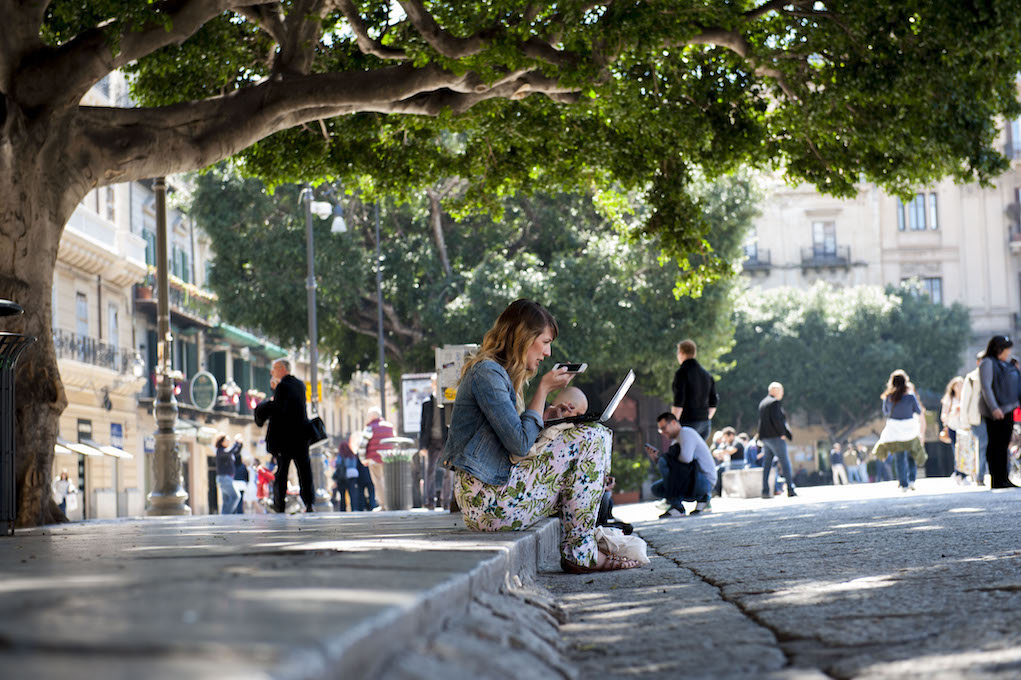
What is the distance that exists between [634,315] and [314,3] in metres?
18.6

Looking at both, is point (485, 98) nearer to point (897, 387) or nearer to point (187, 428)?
point (897, 387)

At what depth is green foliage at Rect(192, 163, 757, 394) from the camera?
1208 inches

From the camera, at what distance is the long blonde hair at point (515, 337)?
643cm

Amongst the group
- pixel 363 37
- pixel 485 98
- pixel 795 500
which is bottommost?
pixel 795 500

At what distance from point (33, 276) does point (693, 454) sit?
21.9 ft

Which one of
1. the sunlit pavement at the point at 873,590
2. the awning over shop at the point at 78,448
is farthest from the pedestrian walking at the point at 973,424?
the awning over shop at the point at 78,448

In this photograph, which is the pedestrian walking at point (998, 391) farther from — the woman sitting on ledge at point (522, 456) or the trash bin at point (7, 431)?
the trash bin at point (7, 431)

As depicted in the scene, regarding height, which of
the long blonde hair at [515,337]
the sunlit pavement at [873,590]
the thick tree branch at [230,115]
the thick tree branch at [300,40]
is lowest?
the sunlit pavement at [873,590]

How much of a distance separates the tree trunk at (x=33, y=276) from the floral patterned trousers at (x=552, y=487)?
6.33 metres

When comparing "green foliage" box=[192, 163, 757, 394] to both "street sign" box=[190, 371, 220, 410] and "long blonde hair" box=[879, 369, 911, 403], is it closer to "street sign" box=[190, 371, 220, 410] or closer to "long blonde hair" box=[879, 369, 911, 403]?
"street sign" box=[190, 371, 220, 410]

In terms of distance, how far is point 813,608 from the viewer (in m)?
4.58

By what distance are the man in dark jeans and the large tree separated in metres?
2.88

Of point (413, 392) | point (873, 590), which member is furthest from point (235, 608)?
point (413, 392)

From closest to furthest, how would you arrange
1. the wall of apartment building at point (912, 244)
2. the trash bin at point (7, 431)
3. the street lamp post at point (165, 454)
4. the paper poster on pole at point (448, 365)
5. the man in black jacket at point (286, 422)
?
the trash bin at point (7, 431)
the man in black jacket at point (286, 422)
the paper poster on pole at point (448, 365)
the street lamp post at point (165, 454)
the wall of apartment building at point (912, 244)
